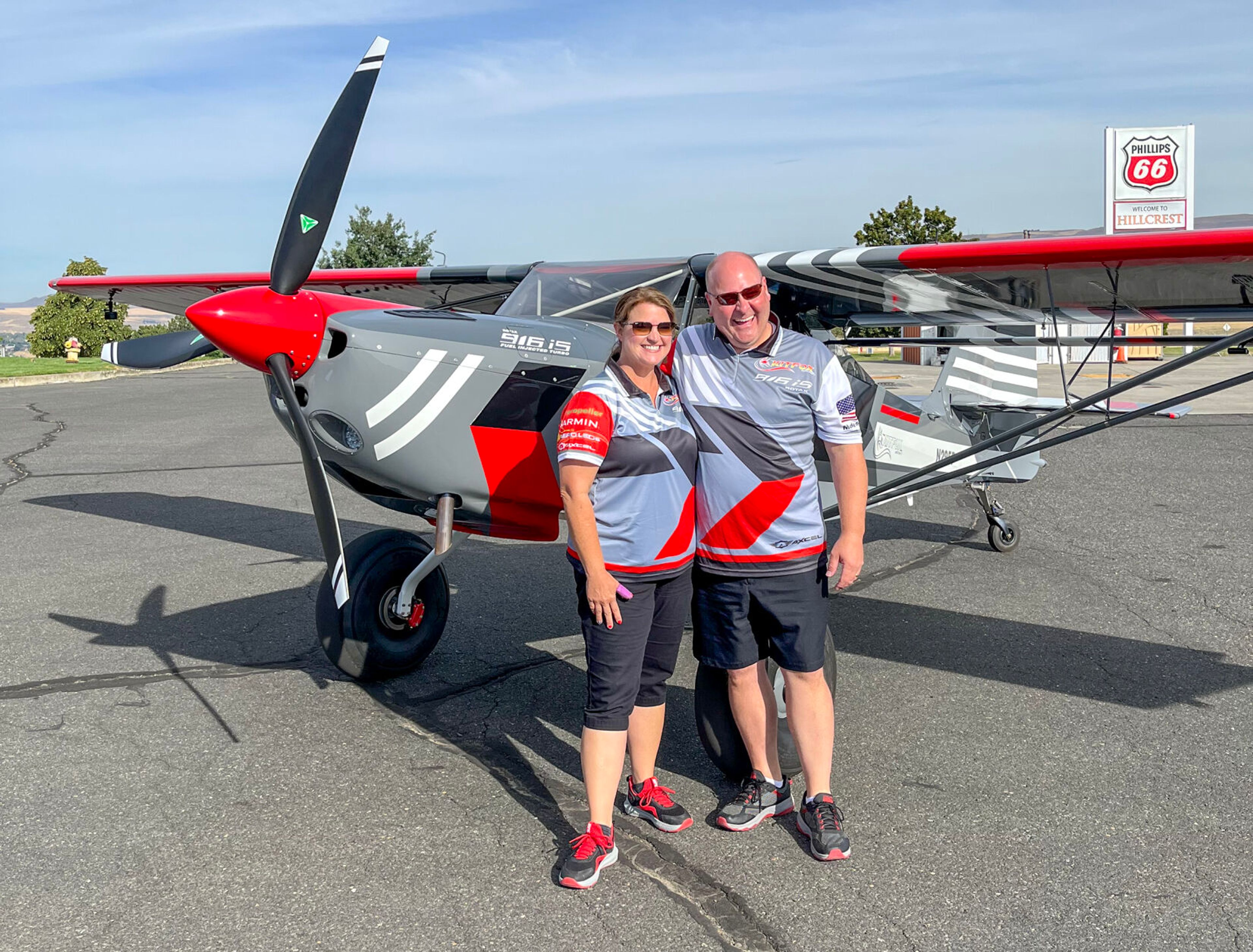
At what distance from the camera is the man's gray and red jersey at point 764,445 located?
128 inches

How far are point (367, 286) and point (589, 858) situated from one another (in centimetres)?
570

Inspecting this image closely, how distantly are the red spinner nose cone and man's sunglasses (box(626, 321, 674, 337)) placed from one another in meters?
1.42

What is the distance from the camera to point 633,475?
313cm

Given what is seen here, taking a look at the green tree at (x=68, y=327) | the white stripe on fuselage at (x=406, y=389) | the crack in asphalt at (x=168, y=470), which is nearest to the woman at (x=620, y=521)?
the white stripe on fuselage at (x=406, y=389)

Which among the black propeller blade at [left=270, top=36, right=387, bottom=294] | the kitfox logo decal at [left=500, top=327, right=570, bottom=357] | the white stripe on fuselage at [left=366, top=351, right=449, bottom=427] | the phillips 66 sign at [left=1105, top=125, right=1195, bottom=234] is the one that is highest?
the phillips 66 sign at [left=1105, top=125, right=1195, bottom=234]

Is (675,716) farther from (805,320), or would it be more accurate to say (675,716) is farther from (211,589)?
(211,589)

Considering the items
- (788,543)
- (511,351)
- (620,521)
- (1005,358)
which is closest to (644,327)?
(620,521)

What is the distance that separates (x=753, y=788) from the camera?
11.5 feet

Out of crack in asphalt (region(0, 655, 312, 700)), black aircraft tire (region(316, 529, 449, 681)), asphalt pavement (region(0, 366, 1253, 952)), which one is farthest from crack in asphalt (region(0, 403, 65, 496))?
black aircraft tire (region(316, 529, 449, 681))

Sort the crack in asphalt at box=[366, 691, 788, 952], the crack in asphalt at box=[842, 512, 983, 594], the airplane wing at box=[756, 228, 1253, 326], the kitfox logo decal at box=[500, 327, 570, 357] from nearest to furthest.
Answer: the crack in asphalt at box=[366, 691, 788, 952], the kitfox logo decal at box=[500, 327, 570, 357], the airplane wing at box=[756, 228, 1253, 326], the crack in asphalt at box=[842, 512, 983, 594]

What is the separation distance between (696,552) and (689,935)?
115 cm

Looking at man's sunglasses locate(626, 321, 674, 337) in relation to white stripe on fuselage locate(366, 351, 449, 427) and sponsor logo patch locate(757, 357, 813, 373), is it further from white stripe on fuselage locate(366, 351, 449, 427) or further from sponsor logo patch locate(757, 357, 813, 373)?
white stripe on fuselage locate(366, 351, 449, 427)

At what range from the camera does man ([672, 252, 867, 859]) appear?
10.6ft

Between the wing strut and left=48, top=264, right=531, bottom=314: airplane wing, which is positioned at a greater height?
left=48, top=264, right=531, bottom=314: airplane wing
